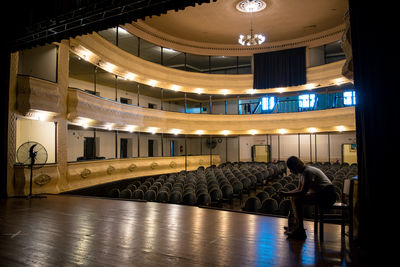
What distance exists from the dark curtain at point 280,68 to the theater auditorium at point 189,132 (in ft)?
0.30

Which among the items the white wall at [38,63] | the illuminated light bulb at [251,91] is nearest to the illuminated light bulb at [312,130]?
the illuminated light bulb at [251,91]

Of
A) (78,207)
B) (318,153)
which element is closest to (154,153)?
(318,153)

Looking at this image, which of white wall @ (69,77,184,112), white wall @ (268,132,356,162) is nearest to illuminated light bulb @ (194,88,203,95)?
white wall @ (69,77,184,112)

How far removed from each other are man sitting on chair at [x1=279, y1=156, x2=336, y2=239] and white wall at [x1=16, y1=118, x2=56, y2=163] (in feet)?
29.8

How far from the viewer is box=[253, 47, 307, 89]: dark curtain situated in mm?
18406

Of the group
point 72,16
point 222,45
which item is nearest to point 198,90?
point 222,45

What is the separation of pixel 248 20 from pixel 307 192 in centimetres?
1420

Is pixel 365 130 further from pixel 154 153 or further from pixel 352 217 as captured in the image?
pixel 154 153

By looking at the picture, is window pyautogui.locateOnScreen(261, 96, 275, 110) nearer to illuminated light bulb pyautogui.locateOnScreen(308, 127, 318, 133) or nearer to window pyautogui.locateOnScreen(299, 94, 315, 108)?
window pyautogui.locateOnScreen(299, 94, 315, 108)

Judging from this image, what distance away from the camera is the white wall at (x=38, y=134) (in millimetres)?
10055

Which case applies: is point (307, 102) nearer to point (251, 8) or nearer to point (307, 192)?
point (251, 8)

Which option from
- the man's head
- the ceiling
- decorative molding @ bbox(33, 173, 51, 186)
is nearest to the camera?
the man's head

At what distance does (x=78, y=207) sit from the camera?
5.98 metres

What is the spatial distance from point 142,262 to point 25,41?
5039 mm
